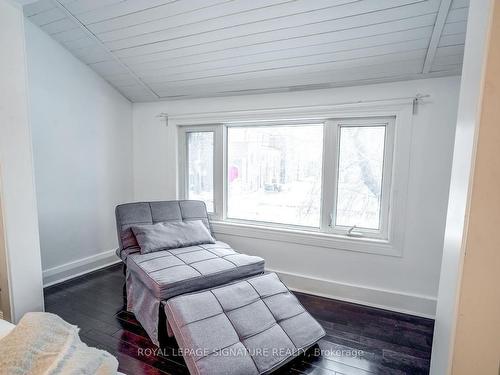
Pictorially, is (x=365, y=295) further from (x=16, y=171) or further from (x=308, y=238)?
(x=16, y=171)

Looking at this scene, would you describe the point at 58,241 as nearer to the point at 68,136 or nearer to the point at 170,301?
the point at 68,136

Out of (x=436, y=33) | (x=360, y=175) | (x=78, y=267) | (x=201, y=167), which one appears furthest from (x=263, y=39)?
(x=78, y=267)

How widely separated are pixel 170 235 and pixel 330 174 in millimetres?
1536

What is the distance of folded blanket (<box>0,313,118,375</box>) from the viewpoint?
0.71 meters

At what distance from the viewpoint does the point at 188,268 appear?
1926 mm

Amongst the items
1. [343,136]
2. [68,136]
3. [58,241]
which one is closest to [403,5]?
[343,136]

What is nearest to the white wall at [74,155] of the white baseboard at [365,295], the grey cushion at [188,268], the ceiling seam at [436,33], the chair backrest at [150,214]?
the chair backrest at [150,214]

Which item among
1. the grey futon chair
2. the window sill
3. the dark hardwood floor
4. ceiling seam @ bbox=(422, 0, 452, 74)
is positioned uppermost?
ceiling seam @ bbox=(422, 0, 452, 74)

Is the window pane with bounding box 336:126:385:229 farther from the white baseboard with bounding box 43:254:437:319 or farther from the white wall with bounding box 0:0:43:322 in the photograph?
the white wall with bounding box 0:0:43:322

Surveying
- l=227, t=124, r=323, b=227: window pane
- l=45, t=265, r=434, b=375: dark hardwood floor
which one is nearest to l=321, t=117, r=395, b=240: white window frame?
l=227, t=124, r=323, b=227: window pane

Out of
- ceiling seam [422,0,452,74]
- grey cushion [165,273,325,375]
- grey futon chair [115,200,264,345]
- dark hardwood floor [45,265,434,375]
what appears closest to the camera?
grey cushion [165,273,325,375]

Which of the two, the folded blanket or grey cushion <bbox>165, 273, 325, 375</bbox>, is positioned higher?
the folded blanket

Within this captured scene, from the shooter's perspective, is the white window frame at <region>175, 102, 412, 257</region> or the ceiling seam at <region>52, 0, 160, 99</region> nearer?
the ceiling seam at <region>52, 0, 160, 99</region>

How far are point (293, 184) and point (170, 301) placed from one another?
5.24ft
